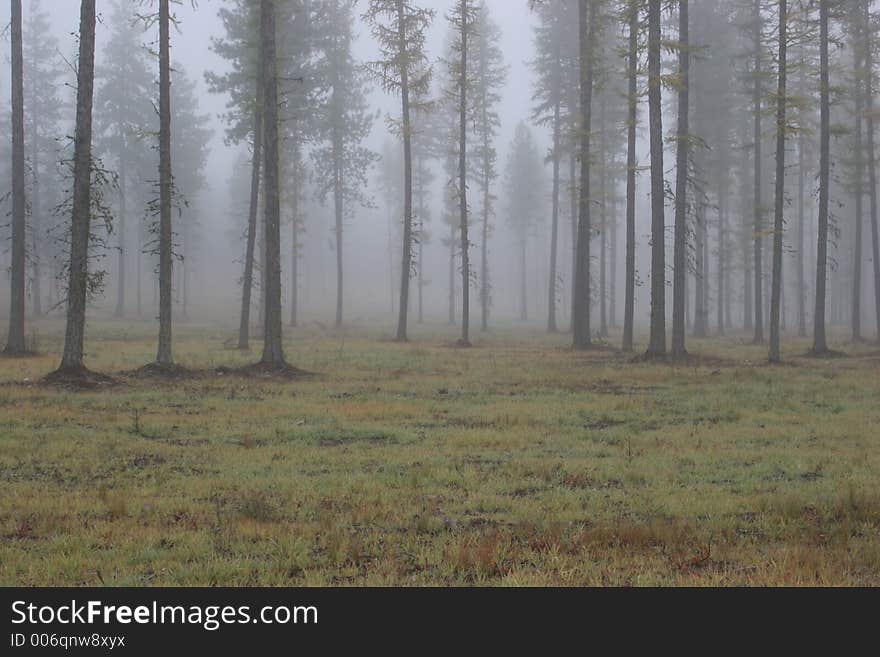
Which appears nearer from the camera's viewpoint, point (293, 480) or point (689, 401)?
point (293, 480)

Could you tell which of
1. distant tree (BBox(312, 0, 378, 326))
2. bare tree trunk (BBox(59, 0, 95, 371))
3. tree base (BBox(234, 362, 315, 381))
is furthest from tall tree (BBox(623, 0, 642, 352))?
distant tree (BBox(312, 0, 378, 326))

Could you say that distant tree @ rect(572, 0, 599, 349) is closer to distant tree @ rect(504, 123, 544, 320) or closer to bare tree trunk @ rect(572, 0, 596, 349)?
bare tree trunk @ rect(572, 0, 596, 349)

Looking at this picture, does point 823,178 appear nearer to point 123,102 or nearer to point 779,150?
point 779,150

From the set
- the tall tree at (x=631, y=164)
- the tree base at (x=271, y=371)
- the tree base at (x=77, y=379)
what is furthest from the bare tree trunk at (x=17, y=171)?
the tall tree at (x=631, y=164)

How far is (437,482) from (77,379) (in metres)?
10.1

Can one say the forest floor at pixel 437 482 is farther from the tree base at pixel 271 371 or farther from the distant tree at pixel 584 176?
the distant tree at pixel 584 176

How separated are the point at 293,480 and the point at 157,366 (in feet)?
33.5

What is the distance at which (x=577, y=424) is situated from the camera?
11.8 m

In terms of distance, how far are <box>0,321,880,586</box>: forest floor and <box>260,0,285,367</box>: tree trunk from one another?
1.68 m

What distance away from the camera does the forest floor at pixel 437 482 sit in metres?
5.22

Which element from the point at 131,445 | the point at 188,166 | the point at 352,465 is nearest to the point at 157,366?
the point at 131,445

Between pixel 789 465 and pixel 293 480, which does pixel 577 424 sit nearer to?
pixel 789 465

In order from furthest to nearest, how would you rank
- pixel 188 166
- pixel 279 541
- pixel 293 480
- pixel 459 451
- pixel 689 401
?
pixel 188 166
pixel 689 401
pixel 459 451
pixel 293 480
pixel 279 541
